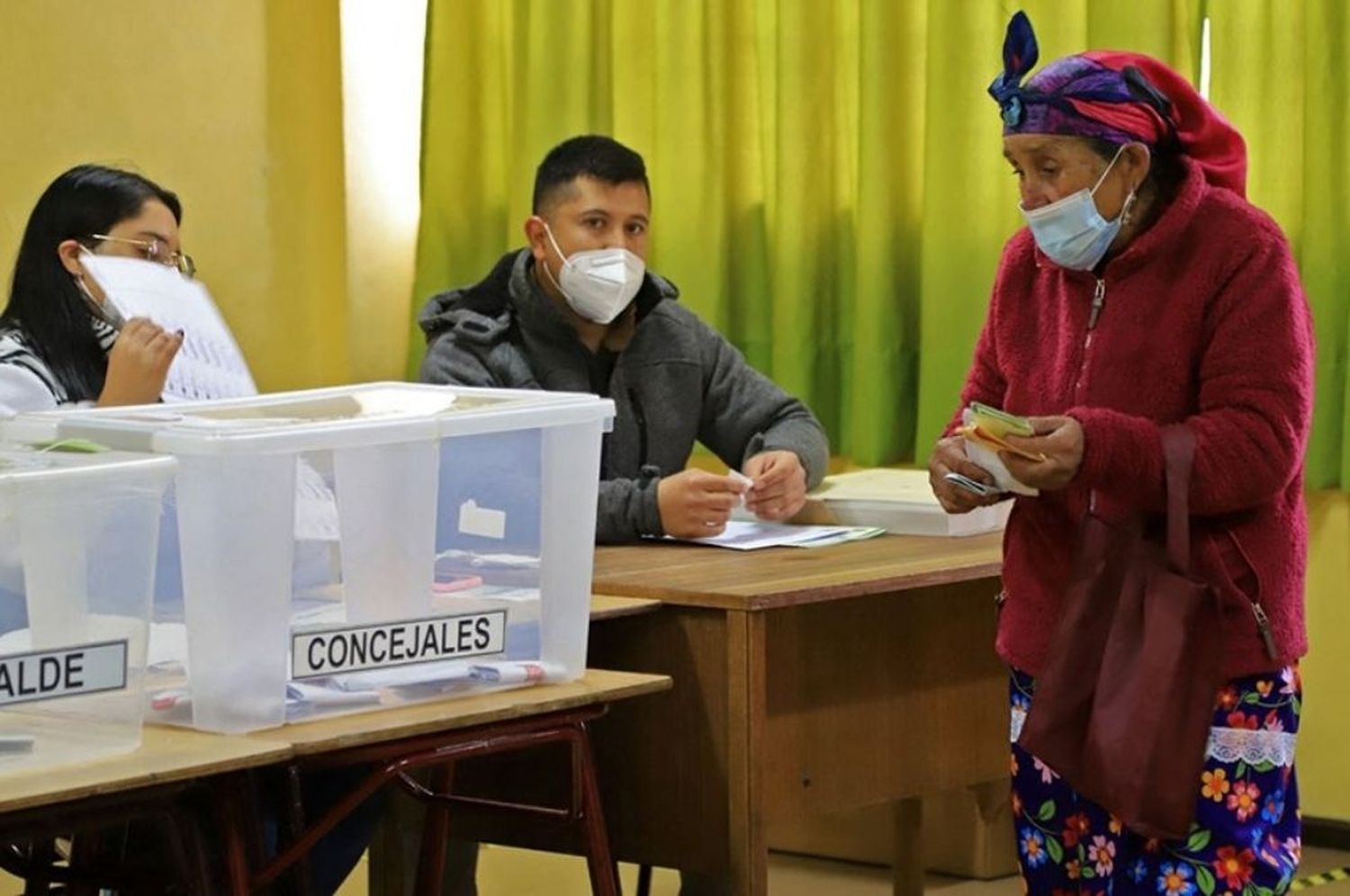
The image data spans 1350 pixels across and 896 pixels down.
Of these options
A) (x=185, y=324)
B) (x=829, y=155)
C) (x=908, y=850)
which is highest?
(x=829, y=155)

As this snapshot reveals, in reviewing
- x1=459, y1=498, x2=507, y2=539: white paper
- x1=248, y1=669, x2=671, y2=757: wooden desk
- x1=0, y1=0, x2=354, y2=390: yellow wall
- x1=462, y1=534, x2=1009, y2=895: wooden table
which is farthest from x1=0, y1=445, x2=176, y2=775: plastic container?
x1=0, y1=0, x2=354, y2=390: yellow wall

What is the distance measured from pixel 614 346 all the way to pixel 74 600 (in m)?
1.42

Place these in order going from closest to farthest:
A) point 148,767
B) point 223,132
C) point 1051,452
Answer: point 148,767 < point 1051,452 < point 223,132

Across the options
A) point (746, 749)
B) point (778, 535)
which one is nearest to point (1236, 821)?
point (746, 749)

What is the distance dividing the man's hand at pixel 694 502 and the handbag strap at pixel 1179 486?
862 mm

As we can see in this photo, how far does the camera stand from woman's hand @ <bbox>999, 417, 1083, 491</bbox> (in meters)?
2.04

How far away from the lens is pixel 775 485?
9.74 ft

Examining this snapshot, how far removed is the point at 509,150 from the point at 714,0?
63 cm

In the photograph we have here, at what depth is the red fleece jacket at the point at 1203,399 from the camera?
2.05 m

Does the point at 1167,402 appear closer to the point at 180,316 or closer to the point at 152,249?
the point at 180,316

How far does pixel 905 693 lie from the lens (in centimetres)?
278

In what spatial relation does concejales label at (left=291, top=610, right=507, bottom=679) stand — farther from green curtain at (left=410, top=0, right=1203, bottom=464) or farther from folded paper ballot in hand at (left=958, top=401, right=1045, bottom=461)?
green curtain at (left=410, top=0, right=1203, bottom=464)

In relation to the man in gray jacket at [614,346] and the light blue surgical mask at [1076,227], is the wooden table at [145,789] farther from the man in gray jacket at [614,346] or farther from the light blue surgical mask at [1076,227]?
the man in gray jacket at [614,346]

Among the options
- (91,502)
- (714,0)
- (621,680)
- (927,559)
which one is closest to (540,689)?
(621,680)
